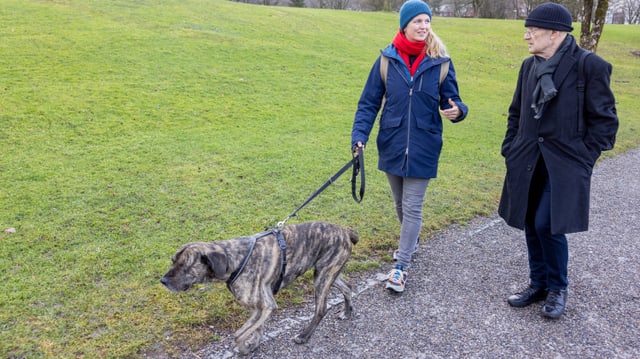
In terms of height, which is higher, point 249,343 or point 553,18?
point 553,18

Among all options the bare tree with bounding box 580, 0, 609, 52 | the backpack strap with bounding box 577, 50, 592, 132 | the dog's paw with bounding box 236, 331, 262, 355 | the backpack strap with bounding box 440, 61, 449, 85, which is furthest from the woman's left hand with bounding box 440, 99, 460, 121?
the bare tree with bounding box 580, 0, 609, 52

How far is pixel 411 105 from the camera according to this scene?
4414 millimetres

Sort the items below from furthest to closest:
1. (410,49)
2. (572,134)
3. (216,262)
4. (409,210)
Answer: (409,210), (410,49), (572,134), (216,262)

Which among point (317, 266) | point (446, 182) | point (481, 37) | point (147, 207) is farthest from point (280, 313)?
point (481, 37)

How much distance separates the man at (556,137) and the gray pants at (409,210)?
2.76 feet

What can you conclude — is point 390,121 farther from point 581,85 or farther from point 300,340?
point 300,340

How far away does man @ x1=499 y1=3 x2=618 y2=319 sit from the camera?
385 cm

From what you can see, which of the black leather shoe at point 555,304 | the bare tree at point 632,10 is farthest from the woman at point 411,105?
the bare tree at point 632,10

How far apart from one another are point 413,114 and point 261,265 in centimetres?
202

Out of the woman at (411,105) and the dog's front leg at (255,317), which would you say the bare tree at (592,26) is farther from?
the dog's front leg at (255,317)

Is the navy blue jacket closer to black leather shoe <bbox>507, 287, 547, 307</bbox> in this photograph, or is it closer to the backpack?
the backpack

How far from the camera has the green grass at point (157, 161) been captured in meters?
4.27

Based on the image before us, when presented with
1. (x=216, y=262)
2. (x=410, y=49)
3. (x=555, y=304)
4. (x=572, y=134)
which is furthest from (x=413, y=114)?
(x=216, y=262)

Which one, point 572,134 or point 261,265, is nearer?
point 261,265
